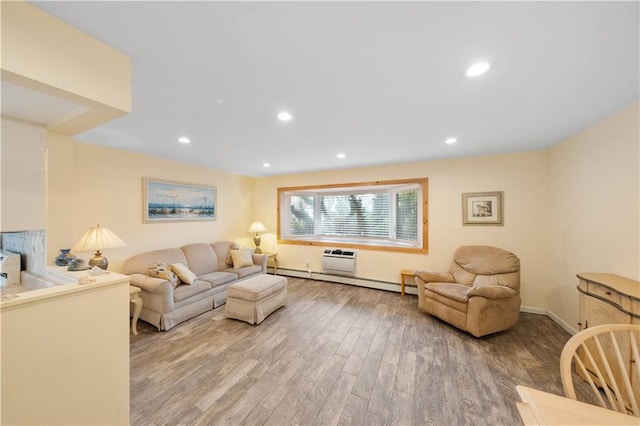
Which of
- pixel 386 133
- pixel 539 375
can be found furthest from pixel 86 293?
pixel 539 375

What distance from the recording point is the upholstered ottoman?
109 inches

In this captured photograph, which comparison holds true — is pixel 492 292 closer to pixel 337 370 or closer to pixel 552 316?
pixel 552 316

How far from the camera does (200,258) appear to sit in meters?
3.73

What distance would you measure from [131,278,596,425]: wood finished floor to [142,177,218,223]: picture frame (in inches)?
64.9

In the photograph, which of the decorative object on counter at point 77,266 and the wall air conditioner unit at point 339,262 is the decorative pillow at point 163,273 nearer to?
the decorative object on counter at point 77,266

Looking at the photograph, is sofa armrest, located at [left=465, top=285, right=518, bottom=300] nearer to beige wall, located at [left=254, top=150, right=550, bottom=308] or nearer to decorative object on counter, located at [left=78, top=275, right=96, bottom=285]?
beige wall, located at [left=254, top=150, right=550, bottom=308]

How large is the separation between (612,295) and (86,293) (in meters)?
3.67

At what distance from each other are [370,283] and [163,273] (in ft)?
10.9

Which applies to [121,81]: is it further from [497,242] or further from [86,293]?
[497,242]

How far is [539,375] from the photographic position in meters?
1.88

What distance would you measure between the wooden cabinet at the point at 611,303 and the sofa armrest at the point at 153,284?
13.5 ft

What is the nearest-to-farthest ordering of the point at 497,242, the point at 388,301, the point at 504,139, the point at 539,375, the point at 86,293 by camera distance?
the point at 86,293
the point at 539,375
the point at 504,139
the point at 497,242
the point at 388,301

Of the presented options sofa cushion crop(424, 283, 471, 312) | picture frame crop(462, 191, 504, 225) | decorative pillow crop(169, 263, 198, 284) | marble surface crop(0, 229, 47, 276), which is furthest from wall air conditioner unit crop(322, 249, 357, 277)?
marble surface crop(0, 229, 47, 276)

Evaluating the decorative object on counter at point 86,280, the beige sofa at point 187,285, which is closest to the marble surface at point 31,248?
the decorative object on counter at point 86,280
